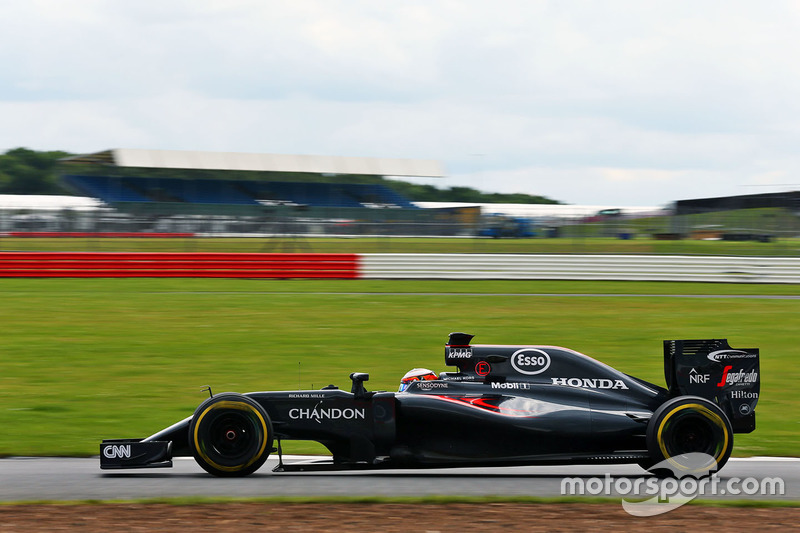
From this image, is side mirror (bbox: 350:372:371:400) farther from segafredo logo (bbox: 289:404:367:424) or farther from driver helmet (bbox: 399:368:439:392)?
driver helmet (bbox: 399:368:439:392)

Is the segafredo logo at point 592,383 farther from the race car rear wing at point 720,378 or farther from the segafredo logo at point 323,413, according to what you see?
the segafredo logo at point 323,413

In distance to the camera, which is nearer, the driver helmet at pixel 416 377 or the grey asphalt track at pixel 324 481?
the grey asphalt track at pixel 324 481

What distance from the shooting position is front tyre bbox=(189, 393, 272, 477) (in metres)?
5.79

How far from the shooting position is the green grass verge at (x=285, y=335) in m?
8.52

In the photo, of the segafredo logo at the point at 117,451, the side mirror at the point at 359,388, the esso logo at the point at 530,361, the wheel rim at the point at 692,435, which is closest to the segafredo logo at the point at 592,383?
the esso logo at the point at 530,361

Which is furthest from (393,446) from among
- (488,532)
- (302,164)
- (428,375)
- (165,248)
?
(302,164)

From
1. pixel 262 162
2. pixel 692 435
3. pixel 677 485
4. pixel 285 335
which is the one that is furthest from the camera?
pixel 262 162

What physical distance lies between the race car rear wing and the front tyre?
286 centimetres

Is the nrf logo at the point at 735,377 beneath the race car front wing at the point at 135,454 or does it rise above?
above

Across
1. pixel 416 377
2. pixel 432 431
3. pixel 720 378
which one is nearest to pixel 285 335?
pixel 416 377

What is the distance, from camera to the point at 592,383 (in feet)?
20.6

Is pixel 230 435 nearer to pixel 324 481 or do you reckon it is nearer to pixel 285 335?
pixel 324 481

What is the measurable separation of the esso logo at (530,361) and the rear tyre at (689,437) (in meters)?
0.85

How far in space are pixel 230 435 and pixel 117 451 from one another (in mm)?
793
